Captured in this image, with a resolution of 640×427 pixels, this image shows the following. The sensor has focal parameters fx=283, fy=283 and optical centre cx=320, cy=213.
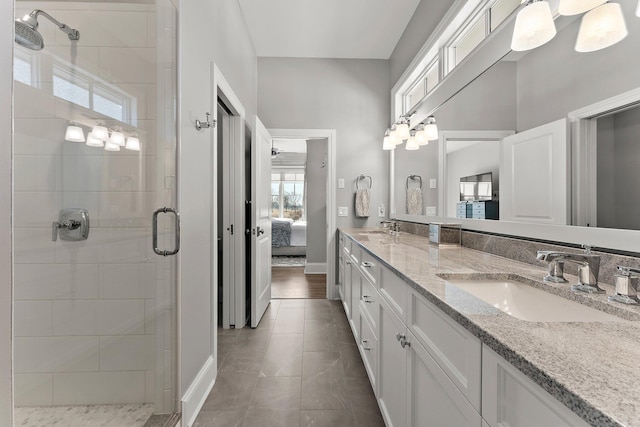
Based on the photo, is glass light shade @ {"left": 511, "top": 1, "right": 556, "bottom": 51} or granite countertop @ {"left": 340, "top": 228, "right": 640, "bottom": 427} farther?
glass light shade @ {"left": 511, "top": 1, "right": 556, "bottom": 51}

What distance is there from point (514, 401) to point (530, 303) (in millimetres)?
547

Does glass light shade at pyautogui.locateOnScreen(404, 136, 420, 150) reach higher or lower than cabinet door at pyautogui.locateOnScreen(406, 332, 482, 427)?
higher

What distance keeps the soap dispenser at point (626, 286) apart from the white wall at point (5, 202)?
58.7 inches

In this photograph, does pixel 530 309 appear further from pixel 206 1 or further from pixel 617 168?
pixel 206 1

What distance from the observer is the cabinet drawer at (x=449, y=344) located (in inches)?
24.7

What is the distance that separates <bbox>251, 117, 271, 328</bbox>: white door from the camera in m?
2.65

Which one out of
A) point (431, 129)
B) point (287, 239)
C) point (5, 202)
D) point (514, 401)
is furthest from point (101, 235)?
point (287, 239)

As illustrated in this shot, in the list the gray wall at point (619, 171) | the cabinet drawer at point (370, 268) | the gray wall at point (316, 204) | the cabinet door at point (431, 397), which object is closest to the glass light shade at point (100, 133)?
the cabinet drawer at point (370, 268)

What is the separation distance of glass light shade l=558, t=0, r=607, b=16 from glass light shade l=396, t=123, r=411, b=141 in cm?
172

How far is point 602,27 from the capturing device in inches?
35.2

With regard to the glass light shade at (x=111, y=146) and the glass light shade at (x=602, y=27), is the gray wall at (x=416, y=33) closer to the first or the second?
the glass light shade at (x=602, y=27)

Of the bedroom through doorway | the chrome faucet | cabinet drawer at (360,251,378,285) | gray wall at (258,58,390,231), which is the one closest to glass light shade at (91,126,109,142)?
cabinet drawer at (360,251,378,285)

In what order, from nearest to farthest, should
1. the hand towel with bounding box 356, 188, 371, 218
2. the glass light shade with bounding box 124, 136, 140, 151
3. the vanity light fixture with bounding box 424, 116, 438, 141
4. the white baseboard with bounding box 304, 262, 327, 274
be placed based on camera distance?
the glass light shade with bounding box 124, 136, 140, 151
the vanity light fixture with bounding box 424, 116, 438, 141
the hand towel with bounding box 356, 188, 371, 218
the white baseboard with bounding box 304, 262, 327, 274

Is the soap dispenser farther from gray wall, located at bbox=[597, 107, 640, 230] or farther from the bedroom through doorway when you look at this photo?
the bedroom through doorway
